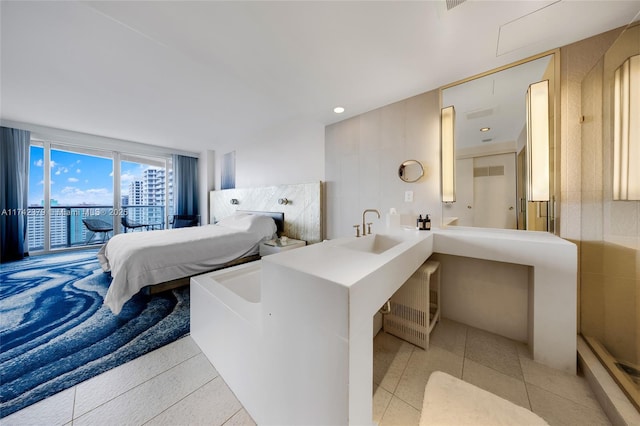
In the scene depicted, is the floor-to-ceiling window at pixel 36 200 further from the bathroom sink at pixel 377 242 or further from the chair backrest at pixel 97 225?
the bathroom sink at pixel 377 242

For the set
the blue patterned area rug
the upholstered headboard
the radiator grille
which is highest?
the upholstered headboard

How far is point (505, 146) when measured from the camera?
1784 mm

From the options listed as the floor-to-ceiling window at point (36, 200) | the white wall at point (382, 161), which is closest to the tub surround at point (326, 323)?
the white wall at point (382, 161)

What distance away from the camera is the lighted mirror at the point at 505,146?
5.16 ft

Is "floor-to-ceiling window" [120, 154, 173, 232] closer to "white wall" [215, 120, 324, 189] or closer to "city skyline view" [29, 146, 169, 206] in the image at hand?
"city skyline view" [29, 146, 169, 206]

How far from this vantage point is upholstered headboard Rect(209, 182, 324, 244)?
9.82 feet

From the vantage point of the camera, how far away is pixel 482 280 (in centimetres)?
183

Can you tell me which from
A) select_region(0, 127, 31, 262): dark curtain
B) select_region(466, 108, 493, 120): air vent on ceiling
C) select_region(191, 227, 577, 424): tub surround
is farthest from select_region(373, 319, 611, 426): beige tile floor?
select_region(0, 127, 31, 262): dark curtain

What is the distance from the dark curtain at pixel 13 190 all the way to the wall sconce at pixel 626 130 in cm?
749

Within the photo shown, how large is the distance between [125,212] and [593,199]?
742cm

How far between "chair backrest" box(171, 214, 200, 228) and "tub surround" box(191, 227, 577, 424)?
4.33m

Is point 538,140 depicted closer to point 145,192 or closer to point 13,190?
point 145,192

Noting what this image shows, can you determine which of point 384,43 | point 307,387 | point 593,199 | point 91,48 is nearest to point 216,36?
point 384,43

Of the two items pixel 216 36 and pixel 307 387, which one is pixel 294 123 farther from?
pixel 307 387
